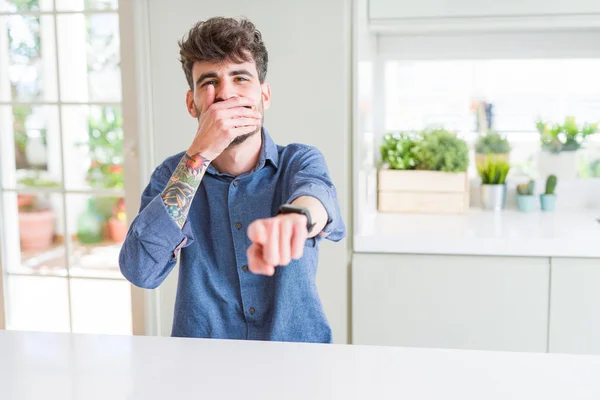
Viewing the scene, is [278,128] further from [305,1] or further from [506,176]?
[506,176]

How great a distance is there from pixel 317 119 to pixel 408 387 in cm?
137

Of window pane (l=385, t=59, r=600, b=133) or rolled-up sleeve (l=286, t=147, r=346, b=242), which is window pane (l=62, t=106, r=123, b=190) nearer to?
window pane (l=385, t=59, r=600, b=133)

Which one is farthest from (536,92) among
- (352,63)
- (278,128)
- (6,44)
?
(6,44)

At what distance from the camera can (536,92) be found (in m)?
2.96

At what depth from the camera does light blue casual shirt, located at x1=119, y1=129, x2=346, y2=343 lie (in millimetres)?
1512

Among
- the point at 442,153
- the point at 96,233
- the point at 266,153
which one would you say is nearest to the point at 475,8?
the point at 442,153

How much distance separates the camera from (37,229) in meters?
2.84

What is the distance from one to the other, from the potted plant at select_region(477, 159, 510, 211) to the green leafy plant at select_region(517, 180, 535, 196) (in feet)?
0.21

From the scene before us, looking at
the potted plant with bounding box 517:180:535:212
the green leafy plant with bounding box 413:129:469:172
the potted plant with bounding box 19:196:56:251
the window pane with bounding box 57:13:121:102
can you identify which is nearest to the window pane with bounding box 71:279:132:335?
the potted plant with bounding box 19:196:56:251

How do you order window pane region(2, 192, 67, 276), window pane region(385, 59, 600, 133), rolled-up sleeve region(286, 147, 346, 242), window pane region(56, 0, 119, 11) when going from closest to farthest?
rolled-up sleeve region(286, 147, 346, 242)
window pane region(56, 0, 119, 11)
window pane region(2, 192, 67, 276)
window pane region(385, 59, 600, 133)

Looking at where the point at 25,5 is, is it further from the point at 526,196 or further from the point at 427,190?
the point at 526,196

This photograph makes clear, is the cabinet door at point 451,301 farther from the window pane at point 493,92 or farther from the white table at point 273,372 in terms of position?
the white table at point 273,372

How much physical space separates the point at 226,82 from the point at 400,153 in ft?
4.55

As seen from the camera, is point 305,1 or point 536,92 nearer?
point 305,1
